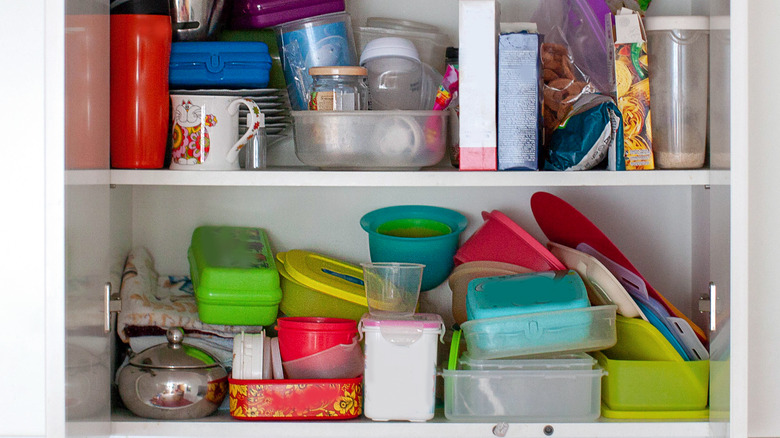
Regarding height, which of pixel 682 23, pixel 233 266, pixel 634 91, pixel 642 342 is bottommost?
pixel 642 342

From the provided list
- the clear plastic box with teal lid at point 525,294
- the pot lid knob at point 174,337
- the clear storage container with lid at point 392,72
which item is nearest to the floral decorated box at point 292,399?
the pot lid knob at point 174,337

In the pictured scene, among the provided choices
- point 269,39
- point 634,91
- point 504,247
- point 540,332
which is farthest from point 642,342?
point 269,39

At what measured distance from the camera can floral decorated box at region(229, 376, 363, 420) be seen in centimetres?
110

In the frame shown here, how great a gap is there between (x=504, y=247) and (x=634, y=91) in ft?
1.07

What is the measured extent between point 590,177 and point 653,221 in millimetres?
368

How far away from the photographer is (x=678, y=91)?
1128mm

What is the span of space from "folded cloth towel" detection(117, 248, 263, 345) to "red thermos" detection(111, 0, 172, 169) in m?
0.24

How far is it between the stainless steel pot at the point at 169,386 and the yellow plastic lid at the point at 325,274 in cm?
21

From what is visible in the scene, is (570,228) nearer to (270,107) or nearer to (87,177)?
(270,107)

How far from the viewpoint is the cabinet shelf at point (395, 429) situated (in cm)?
109

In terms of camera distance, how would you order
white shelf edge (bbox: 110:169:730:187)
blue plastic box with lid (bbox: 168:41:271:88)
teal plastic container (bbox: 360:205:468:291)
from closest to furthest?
white shelf edge (bbox: 110:169:730:187) < blue plastic box with lid (bbox: 168:41:271:88) < teal plastic container (bbox: 360:205:468:291)

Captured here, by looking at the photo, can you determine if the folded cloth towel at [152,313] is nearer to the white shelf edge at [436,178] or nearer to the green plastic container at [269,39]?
the white shelf edge at [436,178]

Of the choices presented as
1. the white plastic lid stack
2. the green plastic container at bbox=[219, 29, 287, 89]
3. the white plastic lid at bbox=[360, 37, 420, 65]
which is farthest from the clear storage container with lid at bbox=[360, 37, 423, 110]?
the white plastic lid stack

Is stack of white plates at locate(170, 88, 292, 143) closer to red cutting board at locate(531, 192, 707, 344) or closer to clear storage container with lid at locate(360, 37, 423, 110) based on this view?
clear storage container with lid at locate(360, 37, 423, 110)
